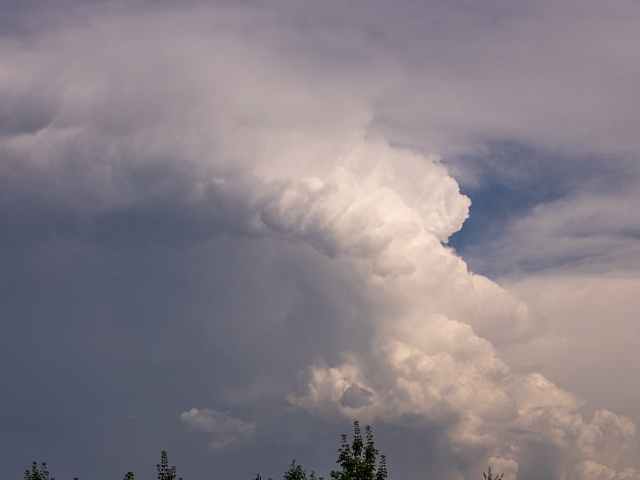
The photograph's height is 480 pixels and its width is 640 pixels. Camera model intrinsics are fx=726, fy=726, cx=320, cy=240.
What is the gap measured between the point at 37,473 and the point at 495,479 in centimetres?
3455

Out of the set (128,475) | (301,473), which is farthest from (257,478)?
(128,475)

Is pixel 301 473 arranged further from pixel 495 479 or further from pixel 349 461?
pixel 495 479

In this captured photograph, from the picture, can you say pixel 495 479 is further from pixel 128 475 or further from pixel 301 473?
pixel 128 475

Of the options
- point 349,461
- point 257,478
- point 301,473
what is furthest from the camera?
point 257,478

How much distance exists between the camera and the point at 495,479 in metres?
55.8

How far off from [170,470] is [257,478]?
14.8 m

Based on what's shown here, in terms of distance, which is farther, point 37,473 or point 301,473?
point 301,473

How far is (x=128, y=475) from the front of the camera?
5603 cm

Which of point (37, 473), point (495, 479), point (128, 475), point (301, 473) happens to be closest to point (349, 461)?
point (301, 473)

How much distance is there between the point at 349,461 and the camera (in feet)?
173

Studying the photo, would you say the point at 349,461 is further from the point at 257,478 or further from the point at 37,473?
the point at 37,473

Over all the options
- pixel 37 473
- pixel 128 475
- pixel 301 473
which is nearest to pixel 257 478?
pixel 301 473

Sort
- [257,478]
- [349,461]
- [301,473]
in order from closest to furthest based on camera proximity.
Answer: [349,461]
[301,473]
[257,478]

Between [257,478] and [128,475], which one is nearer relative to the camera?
[128,475]
